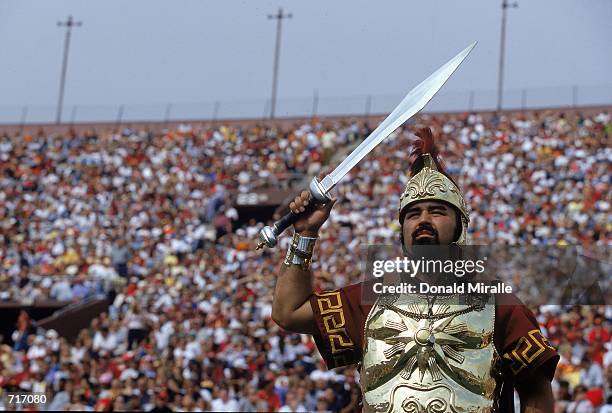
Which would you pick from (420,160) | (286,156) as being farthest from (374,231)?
(420,160)

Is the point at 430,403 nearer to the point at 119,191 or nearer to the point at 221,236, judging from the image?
the point at 221,236

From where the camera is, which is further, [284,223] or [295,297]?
[295,297]

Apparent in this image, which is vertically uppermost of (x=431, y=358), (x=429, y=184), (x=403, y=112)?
(x=403, y=112)

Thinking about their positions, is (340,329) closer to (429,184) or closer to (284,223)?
(284,223)

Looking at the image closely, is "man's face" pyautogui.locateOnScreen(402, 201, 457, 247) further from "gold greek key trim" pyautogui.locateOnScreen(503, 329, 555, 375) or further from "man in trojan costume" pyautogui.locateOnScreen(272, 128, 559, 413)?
"gold greek key trim" pyautogui.locateOnScreen(503, 329, 555, 375)

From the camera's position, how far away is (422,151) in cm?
382

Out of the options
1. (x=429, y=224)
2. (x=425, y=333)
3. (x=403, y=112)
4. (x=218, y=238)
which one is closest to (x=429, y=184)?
(x=429, y=224)

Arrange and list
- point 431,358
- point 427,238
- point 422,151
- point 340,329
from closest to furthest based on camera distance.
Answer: point 431,358 < point 427,238 < point 340,329 < point 422,151

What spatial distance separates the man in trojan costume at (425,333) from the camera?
3318 millimetres

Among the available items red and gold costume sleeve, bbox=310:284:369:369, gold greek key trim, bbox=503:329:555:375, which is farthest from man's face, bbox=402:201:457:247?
gold greek key trim, bbox=503:329:555:375

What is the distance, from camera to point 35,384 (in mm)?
12070

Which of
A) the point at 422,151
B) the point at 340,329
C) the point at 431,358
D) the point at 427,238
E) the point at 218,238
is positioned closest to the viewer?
the point at 431,358

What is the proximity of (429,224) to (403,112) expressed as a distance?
40 cm

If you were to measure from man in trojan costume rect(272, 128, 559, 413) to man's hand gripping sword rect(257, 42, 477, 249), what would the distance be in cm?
8
